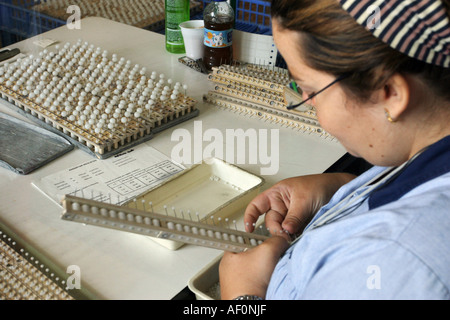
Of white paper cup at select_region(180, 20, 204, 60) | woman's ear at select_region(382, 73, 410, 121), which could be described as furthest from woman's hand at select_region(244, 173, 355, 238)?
white paper cup at select_region(180, 20, 204, 60)

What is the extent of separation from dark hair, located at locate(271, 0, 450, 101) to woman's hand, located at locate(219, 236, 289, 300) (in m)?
0.36

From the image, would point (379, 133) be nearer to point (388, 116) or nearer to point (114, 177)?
point (388, 116)

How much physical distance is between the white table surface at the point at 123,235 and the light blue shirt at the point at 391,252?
339 mm

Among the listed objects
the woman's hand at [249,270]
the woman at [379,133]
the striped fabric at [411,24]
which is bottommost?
the woman's hand at [249,270]

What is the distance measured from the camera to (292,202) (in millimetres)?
1112

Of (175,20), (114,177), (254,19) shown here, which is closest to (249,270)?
(114,177)

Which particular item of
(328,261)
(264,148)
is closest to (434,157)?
(328,261)

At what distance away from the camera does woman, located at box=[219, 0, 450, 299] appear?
1.96ft

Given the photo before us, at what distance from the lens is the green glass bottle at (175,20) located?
6.21 feet

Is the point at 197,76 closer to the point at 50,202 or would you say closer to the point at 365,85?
the point at 50,202

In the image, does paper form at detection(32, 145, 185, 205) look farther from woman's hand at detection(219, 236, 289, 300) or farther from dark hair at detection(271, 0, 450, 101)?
dark hair at detection(271, 0, 450, 101)

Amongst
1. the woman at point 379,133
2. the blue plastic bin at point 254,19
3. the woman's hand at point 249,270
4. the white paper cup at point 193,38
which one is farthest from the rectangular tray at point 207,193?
the blue plastic bin at point 254,19

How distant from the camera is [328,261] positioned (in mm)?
682

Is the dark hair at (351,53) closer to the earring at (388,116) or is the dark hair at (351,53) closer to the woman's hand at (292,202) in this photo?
the earring at (388,116)
